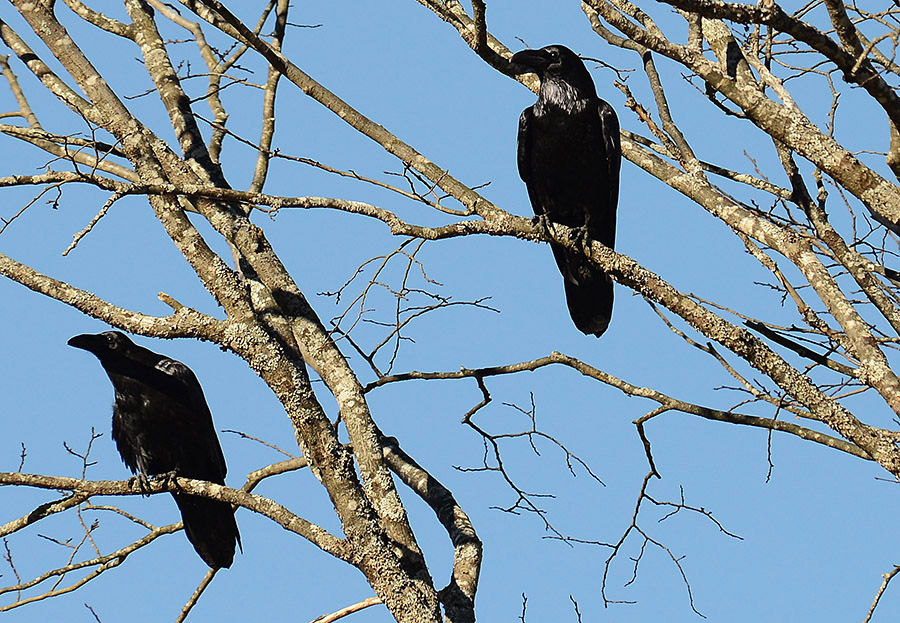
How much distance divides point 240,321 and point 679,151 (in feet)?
6.81

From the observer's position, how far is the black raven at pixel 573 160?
18.1ft

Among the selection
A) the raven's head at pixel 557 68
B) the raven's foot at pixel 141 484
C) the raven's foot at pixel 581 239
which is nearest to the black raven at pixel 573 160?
the raven's head at pixel 557 68

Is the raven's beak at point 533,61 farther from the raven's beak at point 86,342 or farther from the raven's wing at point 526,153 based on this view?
the raven's beak at point 86,342

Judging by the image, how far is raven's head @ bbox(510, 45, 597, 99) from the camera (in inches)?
223

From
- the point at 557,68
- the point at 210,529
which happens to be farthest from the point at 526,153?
the point at 210,529

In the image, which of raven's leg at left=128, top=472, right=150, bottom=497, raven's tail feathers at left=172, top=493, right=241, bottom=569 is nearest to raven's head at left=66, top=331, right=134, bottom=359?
raven's leg at left=128, top=472, right=150, bottom=497

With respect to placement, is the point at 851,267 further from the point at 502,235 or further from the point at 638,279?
the point at 502,235

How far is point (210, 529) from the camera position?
5.90 m

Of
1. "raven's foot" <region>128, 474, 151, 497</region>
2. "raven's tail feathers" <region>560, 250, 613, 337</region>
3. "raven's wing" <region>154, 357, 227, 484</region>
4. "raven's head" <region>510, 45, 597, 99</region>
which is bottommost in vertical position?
"raven's foot" <region>128, 474, 151, 497</region>

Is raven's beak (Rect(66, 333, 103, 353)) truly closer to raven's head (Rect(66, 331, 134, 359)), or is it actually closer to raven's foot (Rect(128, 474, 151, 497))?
raven's head (Rect(66, 331, 134, 359))

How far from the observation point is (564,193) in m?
5.62

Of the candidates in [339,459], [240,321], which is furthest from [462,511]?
[240,321]

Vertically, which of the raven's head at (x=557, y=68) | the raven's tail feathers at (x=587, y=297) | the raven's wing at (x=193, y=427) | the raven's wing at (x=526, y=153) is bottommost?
the raven's tail feathers at (x=587, y=297)

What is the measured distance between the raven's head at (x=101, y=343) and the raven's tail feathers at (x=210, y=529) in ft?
3.25
